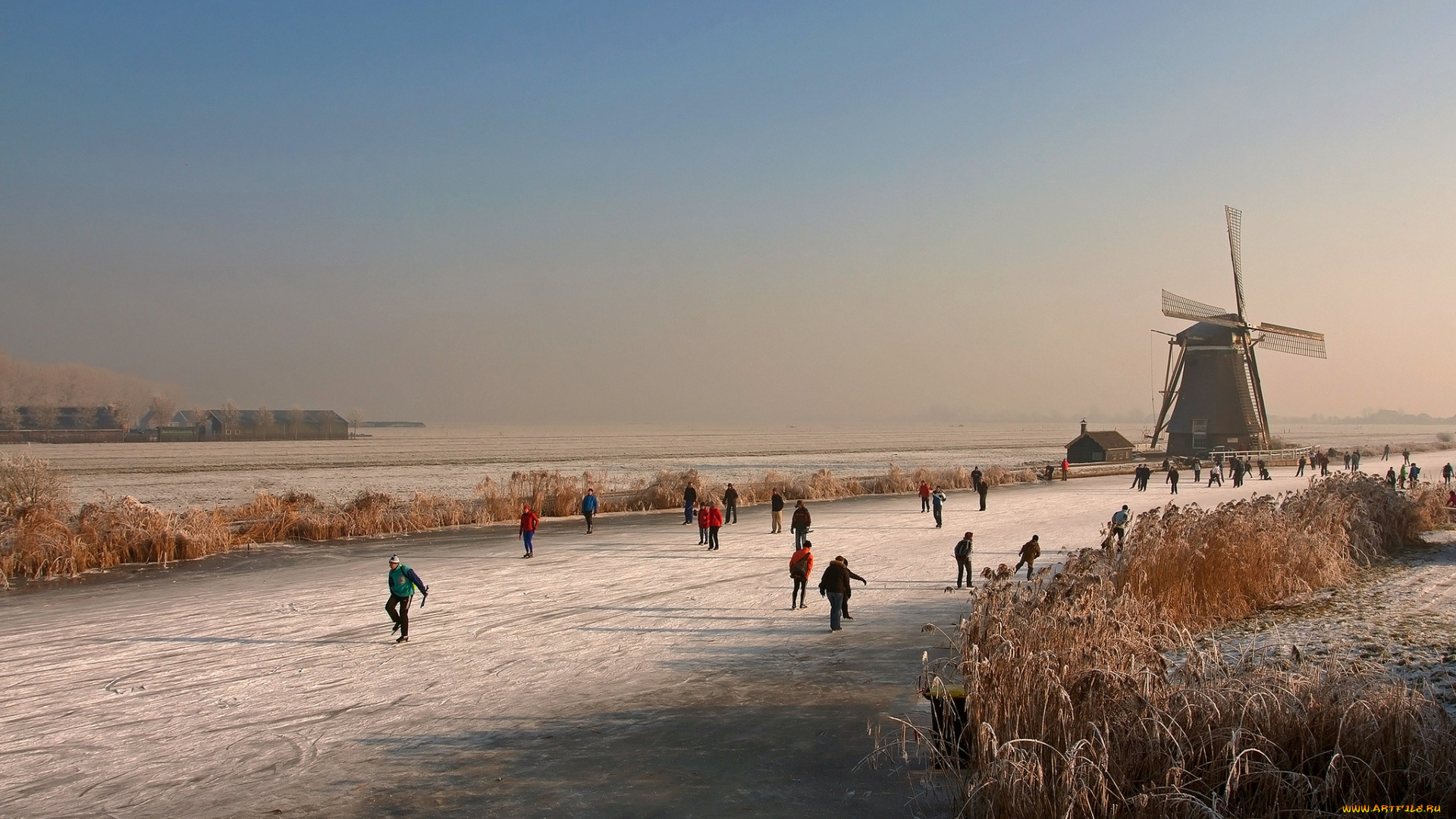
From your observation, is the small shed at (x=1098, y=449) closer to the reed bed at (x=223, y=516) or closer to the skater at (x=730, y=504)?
the reed bed at (x=223, y=516)

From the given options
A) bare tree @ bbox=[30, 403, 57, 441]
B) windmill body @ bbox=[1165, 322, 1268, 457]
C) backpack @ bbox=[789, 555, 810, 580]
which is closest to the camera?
backpack @ bbox=[789, 555, 810, 580]

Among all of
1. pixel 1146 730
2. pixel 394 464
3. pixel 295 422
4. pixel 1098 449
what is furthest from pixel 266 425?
pixel 1146 730

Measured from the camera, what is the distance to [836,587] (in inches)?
526

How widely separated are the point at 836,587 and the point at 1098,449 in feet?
199

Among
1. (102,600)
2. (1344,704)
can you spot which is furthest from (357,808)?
(102,600)

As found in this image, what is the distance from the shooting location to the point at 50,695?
1044cm

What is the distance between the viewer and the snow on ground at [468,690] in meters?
7.51

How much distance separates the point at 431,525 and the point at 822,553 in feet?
46.0

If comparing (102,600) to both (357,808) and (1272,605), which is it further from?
(1272,605)

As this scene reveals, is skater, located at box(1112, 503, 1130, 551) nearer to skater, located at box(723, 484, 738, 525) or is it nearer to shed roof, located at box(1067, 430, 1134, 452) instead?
skater, located at box(723, 484, 738, 525)

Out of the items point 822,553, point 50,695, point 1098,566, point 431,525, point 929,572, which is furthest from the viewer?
point 431,525

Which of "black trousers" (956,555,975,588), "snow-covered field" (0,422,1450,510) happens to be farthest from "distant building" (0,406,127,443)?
"black trousers" (956,555,975,588)

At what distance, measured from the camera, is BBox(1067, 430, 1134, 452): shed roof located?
2697 inches

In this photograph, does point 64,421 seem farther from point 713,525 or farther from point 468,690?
point 468,690
